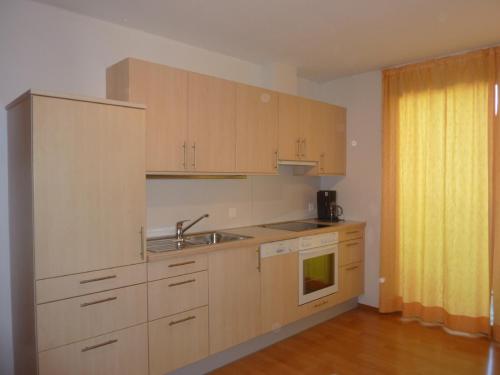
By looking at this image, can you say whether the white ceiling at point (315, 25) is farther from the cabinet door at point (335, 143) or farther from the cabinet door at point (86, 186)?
the cabinet door at point (86, 186)

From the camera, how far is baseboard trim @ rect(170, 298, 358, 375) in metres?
2.77

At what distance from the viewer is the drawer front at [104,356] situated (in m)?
1.99

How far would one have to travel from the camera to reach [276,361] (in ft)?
9.77

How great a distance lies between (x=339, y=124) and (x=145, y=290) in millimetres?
2907

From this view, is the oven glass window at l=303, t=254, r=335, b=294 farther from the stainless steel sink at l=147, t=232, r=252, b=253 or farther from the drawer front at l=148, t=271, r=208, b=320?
the drawer front at l=148, t=271, r=208, b=320

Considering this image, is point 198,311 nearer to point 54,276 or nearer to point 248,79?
point 54,276

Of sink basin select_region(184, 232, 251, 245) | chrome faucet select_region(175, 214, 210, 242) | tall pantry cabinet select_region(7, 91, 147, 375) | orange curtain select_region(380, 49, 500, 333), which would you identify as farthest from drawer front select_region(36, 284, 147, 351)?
orange curtain select_region(380, 49, 500, 333)

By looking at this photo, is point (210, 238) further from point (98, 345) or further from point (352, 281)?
point (352, 281)

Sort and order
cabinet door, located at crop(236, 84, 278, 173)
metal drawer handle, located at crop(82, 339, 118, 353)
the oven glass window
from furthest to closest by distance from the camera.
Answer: the oven glass window → cabinet door, located at crop(236, 84, 278, 173) → metal drawer handle, located at crop(82, 339, 118, 353)

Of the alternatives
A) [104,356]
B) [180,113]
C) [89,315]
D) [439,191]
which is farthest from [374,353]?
[180,113]

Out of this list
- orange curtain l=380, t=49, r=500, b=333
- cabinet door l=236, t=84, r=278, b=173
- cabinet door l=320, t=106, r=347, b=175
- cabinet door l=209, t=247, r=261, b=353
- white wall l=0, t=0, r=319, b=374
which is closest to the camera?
white wall l=0, t=0, r=319, b=374

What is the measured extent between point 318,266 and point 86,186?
2354 mm

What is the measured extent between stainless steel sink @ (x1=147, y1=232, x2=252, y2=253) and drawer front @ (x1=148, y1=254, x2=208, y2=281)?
0.13 metres

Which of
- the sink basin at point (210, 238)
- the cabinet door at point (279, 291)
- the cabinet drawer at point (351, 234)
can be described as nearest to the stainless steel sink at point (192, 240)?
the sink basin at point (210, 238)
